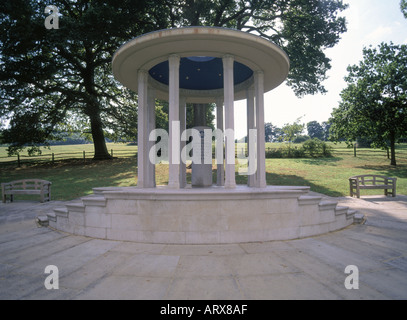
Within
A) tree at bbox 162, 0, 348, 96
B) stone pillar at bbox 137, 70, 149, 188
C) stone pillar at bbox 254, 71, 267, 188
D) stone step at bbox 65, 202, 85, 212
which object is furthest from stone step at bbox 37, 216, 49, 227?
tree at bbox 162, 0, 348, 96

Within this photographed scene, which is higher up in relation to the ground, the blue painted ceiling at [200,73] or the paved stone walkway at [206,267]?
the blue painted ceiling at [200,73]

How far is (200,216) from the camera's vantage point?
211 inches

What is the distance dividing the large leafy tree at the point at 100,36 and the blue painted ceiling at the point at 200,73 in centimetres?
801

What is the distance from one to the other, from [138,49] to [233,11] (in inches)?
619

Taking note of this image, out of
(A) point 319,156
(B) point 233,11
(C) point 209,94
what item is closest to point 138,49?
(C) point 209,94

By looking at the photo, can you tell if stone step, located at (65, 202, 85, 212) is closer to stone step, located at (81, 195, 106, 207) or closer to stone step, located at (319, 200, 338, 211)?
stone step, located at (81, 195, 106, 207)

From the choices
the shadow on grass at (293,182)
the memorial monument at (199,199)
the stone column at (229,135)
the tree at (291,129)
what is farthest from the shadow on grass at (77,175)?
the tree at (291,129)

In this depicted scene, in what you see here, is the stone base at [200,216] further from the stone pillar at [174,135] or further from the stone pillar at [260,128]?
the stone pillar at [260,128]

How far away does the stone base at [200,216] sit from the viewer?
17.6ft

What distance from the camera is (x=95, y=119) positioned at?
2214cm

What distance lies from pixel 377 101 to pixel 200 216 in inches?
1131

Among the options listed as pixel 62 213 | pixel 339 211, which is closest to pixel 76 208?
pixel 62 213

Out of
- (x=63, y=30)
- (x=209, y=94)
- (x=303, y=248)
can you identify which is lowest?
(x=303, y=248)

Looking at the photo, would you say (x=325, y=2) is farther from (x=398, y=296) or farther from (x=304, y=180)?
(x=398, y=296)
